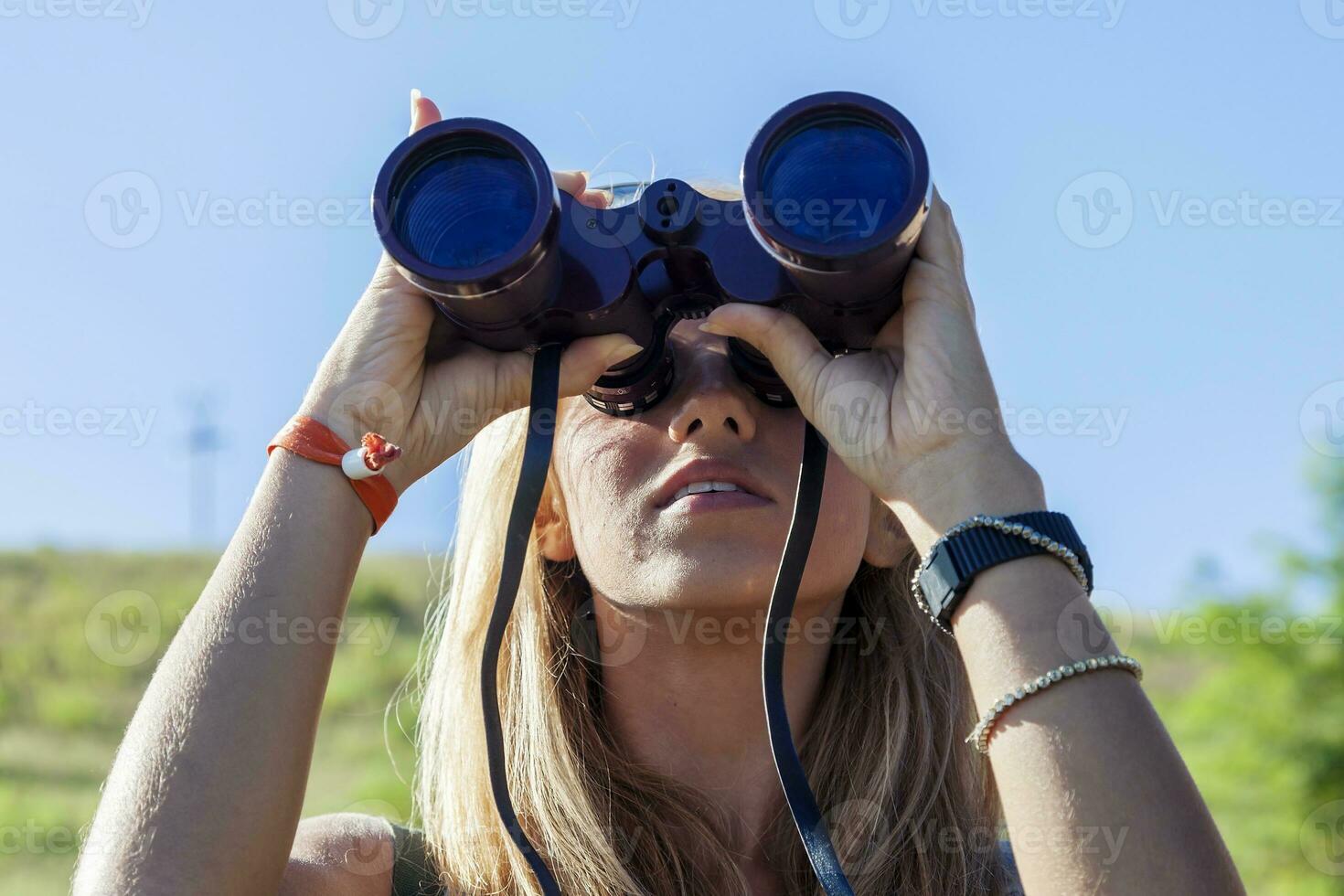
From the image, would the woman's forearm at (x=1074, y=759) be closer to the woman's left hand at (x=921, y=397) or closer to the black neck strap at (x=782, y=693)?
the woman's left hand at (x=921, y=397)

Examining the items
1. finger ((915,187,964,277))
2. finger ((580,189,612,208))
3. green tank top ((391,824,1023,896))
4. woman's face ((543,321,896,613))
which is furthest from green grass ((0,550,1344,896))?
finger ((915,187,964,277))

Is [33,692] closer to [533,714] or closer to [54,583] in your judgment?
[54,583]

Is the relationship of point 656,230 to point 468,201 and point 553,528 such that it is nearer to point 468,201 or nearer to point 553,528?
point 468,201

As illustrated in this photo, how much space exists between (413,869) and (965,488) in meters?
1.01

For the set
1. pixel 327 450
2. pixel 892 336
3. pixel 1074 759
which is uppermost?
pixel 892 336

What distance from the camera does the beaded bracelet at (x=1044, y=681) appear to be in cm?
148

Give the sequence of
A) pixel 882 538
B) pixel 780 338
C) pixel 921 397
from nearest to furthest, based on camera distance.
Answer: pixel 921 397
pixel 780 338
pixel 882 538

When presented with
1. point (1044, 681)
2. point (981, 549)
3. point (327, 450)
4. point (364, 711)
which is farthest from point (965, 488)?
point (364, 711)

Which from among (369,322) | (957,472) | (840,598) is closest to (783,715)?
(957,472)

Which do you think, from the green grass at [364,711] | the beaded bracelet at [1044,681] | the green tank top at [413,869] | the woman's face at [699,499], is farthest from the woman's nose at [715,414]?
the green grass at [364,711]

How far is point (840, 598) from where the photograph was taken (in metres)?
2.25

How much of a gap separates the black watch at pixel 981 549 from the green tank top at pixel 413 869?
628 millimetres

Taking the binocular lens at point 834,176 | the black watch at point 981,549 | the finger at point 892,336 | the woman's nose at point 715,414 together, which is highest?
the binocular lens at point 834,176

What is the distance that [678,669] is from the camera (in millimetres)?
2113
